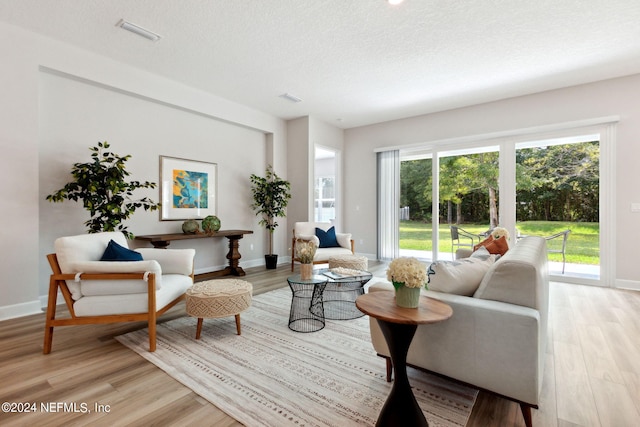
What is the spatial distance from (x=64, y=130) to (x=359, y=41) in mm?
3585

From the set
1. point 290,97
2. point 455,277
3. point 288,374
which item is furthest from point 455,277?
point 290,97

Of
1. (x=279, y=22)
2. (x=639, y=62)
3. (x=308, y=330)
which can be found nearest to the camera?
(x=308, y=330)

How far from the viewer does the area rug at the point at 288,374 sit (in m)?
1.63

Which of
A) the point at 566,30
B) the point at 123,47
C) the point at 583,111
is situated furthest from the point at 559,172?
the point at 123,47

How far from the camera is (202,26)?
3010 millimetres

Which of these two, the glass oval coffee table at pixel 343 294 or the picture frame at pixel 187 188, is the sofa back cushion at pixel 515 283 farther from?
the picture frame at pixel 187 188

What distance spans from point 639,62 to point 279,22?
4500 mm

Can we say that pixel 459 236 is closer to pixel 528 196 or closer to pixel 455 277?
pixel 528 196

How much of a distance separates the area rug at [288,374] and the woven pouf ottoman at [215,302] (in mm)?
236

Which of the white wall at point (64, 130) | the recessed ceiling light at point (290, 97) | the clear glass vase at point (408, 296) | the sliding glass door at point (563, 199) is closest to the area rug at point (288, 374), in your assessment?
the clear glass vase at point (408, 296)

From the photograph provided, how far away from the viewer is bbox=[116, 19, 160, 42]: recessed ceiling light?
9.73 feet

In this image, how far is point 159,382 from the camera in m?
1.91

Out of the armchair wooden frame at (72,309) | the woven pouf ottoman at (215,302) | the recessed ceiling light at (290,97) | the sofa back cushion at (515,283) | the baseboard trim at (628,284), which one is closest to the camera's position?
the sofa back cushion at (515,283)

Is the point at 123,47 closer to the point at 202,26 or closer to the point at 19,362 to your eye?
the point at 202,26
